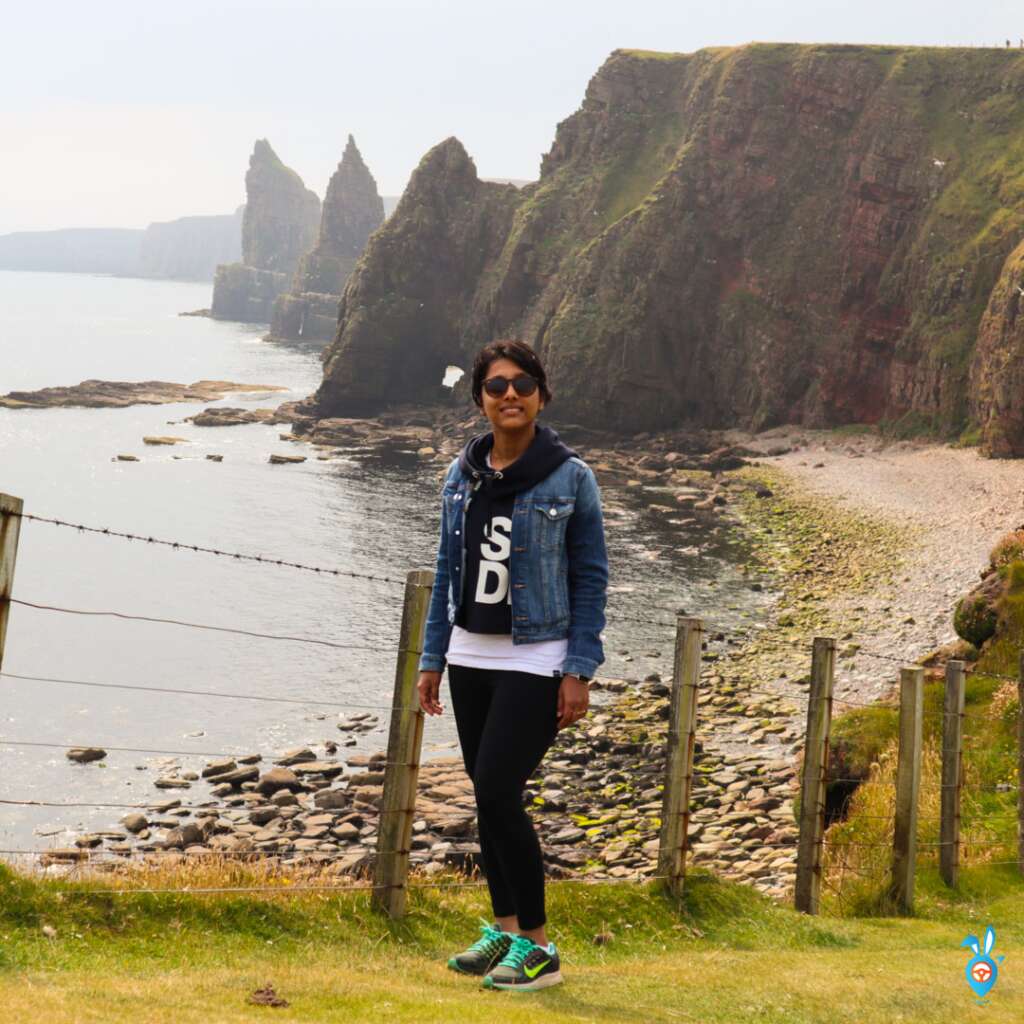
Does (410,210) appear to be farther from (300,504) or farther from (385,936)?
(385,936)

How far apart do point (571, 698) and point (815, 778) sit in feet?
14.4

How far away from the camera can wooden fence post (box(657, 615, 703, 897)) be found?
27.8 feet

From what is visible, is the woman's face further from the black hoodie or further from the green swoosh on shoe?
the green swoosh on shoe

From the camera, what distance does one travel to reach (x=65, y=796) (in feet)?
83.4

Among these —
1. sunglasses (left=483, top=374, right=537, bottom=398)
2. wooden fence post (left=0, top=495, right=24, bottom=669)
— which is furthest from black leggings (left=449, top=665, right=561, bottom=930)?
wooden fence post (left=0, top=495, right=24, bottom=669)

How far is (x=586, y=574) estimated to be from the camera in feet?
19.7

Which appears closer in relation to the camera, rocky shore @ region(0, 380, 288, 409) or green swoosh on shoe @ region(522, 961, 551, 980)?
green swoosh on shoe @ region(522, 961, 551, 980)

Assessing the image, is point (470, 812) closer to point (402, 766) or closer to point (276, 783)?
point (276, 783)

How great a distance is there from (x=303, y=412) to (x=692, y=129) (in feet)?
141

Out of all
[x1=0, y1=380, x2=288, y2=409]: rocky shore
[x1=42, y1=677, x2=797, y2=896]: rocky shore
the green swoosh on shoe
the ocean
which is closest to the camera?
the green swoosh on shoe

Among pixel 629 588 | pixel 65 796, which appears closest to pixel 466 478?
pixel 65 796

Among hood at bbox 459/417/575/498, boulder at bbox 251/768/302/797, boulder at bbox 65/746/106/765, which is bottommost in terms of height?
boulder at bbox 65/746/106/765

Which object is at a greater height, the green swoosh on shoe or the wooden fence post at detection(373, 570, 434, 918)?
the wooden fence post at detection(373, 570, 434, 918)

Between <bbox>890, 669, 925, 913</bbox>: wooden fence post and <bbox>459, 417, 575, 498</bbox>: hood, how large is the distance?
551 cm
